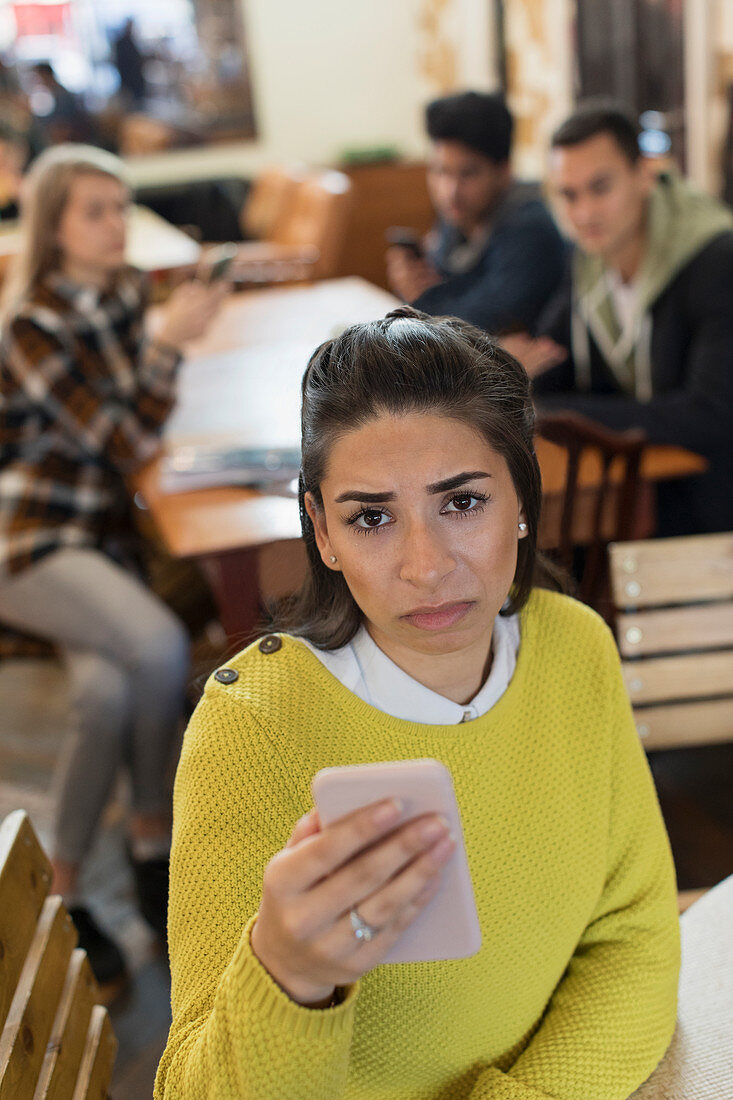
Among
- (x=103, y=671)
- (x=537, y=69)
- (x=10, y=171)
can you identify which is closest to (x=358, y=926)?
(x=103, y=671)

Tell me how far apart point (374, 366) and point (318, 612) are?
222 millimetres

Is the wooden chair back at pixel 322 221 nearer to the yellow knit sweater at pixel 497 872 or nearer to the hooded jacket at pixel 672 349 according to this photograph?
the hooded jacket at pixel 672 349

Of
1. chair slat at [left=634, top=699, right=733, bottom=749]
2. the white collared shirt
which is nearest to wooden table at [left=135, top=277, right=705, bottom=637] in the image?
the white collared shirt

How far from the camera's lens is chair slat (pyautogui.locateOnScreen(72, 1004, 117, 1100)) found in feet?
3.14

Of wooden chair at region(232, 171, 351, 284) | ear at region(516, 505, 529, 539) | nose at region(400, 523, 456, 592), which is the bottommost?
wooden chair at region(232, 171, 351, 284)

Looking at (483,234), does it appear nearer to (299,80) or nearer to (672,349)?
(672,349)

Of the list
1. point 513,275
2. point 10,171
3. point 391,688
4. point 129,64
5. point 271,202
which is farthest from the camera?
point 129,64

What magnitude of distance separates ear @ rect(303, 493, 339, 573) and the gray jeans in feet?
3.90

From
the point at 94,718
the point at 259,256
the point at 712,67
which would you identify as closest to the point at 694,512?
the point at 94,718

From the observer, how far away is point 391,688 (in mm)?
867

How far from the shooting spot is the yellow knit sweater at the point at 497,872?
0.77m

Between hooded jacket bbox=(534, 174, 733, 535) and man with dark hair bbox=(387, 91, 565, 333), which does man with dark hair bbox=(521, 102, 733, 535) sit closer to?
hooded jacket bbox=(534, 174, 733, 535)

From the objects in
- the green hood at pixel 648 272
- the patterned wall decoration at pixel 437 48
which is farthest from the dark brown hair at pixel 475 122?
the patterned wall decoration at pixel 437 48

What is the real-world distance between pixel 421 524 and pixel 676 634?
94cm
